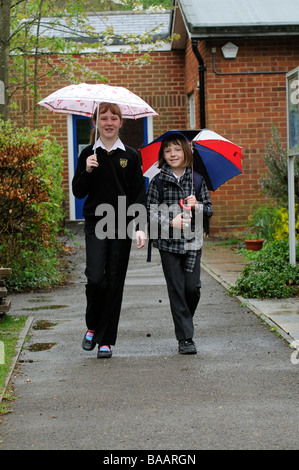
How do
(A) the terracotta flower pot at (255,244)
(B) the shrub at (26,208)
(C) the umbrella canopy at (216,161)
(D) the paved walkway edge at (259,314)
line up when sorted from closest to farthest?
(C) the umbrella canopy at (216,161) → (D) the paved walkway edge at (259,314) → (B) the shrub at (26,208) → (A) the terracotta flower pot at (255,244)

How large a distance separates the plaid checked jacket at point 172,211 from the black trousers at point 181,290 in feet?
0.23

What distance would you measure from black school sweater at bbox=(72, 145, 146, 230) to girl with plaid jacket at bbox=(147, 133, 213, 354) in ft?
0.66

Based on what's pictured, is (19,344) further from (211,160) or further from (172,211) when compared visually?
(211,160)

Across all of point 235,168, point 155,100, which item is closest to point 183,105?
point 155,100

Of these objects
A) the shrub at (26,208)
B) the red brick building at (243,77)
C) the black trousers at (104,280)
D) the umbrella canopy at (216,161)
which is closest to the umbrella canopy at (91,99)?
the umbrella canopy at (216,161)

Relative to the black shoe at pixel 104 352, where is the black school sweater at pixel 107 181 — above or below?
above

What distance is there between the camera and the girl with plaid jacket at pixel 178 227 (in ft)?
19.6

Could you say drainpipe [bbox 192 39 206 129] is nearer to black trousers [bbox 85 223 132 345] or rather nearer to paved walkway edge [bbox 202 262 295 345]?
paved walkway edge [bbox 202 262 295 345]

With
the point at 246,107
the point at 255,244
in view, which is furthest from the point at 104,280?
the point at 246,107

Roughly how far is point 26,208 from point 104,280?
361cm

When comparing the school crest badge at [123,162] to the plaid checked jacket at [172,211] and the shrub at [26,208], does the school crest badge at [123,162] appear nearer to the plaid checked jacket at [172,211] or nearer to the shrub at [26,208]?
the plaid checked jacket at [172,211]

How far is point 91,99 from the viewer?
18.5 ft

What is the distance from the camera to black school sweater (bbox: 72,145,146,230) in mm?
5820
